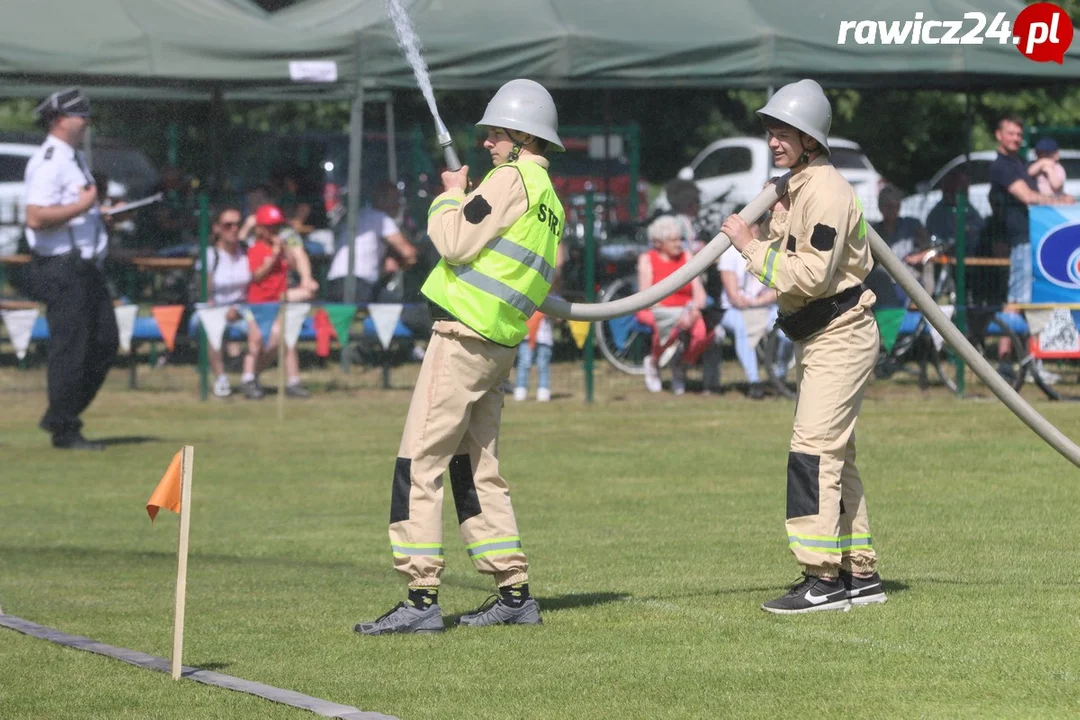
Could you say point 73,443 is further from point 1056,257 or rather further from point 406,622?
point 1056,257

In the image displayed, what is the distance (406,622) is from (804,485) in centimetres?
168

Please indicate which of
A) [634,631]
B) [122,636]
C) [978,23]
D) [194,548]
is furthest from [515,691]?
[978,23]

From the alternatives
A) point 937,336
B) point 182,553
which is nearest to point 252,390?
point 937,336

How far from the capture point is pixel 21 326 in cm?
1811

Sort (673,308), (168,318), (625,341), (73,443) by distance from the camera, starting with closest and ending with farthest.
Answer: (73,443), (673,308), (168,318), (625,341)

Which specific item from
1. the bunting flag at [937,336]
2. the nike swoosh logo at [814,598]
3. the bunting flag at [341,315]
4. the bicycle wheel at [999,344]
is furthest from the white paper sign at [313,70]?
the nike swoosh logo at [814,598]

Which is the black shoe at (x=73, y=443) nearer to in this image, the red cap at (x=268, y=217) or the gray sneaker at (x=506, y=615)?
the red cap at (x=268, y=217)

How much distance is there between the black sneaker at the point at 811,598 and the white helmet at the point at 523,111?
2032mm

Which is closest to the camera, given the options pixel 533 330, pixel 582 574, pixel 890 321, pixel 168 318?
pixel 582 574

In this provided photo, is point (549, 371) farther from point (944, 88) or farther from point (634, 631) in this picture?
point (634, 631)

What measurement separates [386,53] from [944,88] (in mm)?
6091

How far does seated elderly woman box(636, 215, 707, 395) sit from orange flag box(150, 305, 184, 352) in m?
4.59

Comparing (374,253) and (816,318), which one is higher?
(816,318)

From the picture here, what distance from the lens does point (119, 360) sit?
20016 mm
